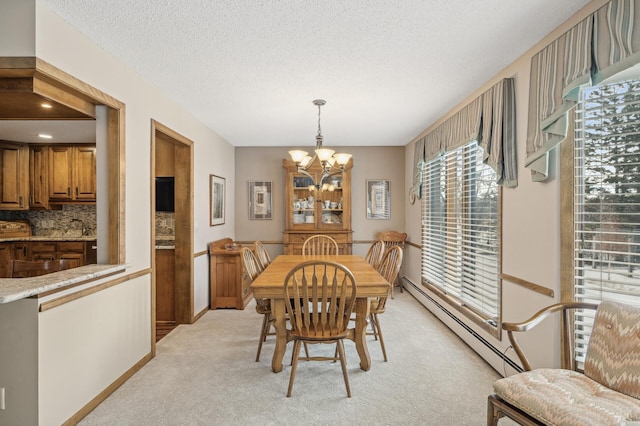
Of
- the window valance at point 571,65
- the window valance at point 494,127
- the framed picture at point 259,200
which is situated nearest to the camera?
the window valance at point 571,65

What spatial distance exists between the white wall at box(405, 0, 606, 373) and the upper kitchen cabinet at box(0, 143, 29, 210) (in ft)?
19.7

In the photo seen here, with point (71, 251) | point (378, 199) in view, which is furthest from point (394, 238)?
point (71, 251)

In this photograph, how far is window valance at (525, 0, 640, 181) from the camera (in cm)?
162

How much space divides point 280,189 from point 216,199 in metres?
1.34

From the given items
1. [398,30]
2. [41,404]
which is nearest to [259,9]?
[398,30]

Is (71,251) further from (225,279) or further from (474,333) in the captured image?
(474,333)

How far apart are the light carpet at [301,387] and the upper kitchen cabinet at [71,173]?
288cm

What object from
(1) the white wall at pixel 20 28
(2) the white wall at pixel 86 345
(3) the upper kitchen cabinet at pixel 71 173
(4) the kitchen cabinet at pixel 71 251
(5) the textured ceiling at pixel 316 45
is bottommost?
(2) the white wall at pixel 86 345

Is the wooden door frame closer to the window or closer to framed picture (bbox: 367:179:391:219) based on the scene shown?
the window

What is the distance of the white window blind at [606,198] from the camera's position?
1741 mm

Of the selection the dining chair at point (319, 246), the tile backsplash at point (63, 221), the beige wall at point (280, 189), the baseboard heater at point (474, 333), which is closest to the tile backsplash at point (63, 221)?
the tile backsplash at point (63, 221)

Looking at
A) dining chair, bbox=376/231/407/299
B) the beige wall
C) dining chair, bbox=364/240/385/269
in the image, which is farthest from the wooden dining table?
the beige wall

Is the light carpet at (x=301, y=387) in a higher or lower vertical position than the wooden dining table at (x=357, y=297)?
lower

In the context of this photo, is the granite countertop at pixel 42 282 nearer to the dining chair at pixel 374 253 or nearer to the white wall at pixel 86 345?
the white wall at pixel 86 345
